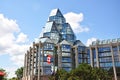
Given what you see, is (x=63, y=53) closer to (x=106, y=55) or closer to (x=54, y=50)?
(x=54, y=50)

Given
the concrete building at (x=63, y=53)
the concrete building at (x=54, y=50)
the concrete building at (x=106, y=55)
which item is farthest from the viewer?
the concrete building at (x=54, y=50)

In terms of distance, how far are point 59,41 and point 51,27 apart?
31.8 feet

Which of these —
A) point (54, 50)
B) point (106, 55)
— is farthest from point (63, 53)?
point (106, 55)

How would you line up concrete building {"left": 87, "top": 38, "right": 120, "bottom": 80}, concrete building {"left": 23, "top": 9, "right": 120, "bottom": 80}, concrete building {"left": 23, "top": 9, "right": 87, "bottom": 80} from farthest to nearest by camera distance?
concrete building {"left": 23, "top": 9, "right": 87, "bottom": 80}, concrete building {"left": 23, "top": 9, "right": 120, "bottom": 80}, concrete building {"left": 87, "top": 38, "right": 120, "bottom": 80}

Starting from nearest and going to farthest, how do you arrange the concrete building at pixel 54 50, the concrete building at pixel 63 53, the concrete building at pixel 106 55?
the concrete building at pixel 106 55
the concrete building at pixel 63 53
the concrete building at pixel 54 50

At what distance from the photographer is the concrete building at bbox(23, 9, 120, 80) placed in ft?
345

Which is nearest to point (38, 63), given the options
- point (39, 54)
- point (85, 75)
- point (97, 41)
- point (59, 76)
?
point (39, 54)

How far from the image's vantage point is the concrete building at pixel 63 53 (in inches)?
4141

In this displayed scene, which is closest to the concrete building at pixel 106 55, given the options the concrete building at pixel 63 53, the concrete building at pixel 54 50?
the concrete building at pixel 63 53

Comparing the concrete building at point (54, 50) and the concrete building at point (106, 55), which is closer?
the concrete building at point (106, 55)

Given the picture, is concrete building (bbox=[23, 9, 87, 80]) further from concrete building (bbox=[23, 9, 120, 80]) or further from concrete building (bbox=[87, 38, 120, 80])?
concrete building (bbox=[87, 38, 120, 80])

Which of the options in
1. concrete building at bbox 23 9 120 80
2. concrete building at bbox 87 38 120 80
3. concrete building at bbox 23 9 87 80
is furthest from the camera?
concrete building at bbox 23 9 87 80

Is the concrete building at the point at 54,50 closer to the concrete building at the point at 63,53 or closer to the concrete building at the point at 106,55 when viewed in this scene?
the concrete building at the point at 63,53

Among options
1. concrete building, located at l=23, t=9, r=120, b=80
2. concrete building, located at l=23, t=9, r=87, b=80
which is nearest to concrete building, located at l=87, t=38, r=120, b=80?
concrete building, located at l=23, t=9, r=120, b=80
